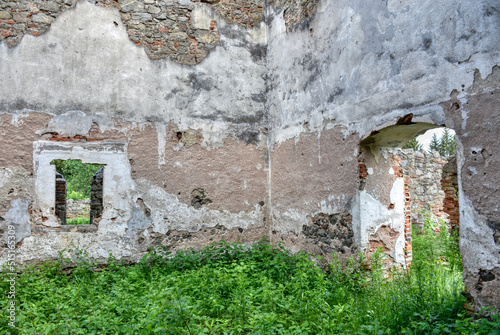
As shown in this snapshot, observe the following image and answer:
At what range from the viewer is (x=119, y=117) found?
518 centimetres

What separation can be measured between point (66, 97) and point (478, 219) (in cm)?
520

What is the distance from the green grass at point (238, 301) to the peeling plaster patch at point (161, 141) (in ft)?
4.75

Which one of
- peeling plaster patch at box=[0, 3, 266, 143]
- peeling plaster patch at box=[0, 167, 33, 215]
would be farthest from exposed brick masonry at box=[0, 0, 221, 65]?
peeling plaster patch at box=[0, 167, 33, 215]

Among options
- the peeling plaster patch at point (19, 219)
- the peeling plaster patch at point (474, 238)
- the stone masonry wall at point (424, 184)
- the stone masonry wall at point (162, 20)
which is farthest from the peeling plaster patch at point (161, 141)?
the stone masonry wall at point (424, 184)

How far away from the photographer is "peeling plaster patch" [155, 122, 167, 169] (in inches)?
210

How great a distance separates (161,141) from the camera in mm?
5355

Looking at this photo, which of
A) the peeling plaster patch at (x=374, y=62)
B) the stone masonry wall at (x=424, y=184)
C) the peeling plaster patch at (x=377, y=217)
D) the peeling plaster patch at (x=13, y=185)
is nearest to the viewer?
the peeling plaster patch at (x=374, y=62)

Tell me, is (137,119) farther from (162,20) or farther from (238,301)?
(238,301)

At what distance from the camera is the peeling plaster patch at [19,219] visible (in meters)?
4.65

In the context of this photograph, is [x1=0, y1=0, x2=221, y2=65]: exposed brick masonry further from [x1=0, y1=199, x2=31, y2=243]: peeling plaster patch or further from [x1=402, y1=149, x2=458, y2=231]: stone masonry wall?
[x1=402, y1=149, x2=458, y2=231]: stone masonry wall

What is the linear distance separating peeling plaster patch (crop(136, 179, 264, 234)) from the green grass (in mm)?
531

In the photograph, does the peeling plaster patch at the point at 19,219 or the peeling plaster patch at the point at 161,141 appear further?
the peeling plaster patch at the point at 161,141

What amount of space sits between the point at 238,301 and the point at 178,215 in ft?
7.64

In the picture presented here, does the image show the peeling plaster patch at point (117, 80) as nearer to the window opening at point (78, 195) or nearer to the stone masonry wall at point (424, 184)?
the window opening at point (78, 195)
